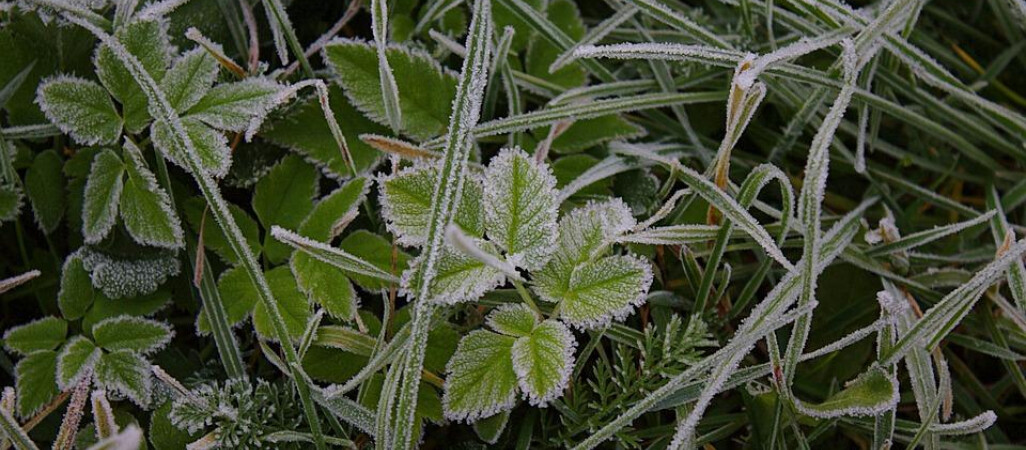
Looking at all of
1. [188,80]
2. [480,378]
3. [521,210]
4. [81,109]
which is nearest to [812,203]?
[521,210]

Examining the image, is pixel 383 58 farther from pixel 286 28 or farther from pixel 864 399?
pixel 864 399

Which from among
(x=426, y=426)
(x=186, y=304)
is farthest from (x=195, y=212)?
(x=426, y=426)

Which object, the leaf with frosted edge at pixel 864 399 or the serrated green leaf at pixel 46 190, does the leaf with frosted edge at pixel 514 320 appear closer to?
the leaf with frosted edge at pixel 864 399

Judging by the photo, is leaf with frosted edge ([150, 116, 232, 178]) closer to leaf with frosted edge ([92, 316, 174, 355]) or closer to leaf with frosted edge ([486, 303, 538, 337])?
leaf with frosted edge ([92, 316, 174, 355])

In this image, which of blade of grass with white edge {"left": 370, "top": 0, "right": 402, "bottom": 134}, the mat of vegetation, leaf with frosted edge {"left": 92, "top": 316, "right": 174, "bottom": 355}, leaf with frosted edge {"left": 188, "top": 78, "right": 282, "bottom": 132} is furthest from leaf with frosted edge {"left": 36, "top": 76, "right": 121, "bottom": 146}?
blade of grass with white edge {"left": 370, "top": 0, "right": 402, "bottom": 134}

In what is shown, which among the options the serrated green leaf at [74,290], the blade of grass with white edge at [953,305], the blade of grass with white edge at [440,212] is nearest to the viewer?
the blade of grass with white edge at [440,212]

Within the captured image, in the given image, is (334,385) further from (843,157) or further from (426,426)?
(843,157)

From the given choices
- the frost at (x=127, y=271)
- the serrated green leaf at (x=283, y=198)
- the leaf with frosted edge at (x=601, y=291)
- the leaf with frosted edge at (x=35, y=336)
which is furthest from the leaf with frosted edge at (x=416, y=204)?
the leaf with frosted edge at (x=35, y=336)
